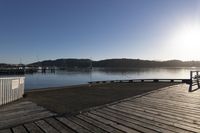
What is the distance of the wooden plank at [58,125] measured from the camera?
497cm

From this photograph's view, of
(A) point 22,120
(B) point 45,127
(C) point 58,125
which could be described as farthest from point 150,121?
(A) point 22,120

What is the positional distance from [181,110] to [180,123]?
1.80 metres

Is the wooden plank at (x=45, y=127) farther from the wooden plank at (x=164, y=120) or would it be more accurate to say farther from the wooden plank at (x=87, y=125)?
the wooden plank at (x=164, y=120)

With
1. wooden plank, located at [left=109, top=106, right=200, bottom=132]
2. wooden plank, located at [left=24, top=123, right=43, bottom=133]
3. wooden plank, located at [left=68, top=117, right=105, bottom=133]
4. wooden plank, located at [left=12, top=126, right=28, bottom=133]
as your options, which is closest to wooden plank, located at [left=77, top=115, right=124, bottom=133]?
wooden plank, located at [left=68, top=117, right=105, bottom=133]

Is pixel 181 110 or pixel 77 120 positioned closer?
pixel 77 120

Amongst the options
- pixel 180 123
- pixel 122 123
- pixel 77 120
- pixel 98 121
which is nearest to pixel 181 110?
pixel 180 123

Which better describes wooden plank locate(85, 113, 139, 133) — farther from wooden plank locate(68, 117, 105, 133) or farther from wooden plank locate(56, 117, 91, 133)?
wooden plank locate(56, 117, 91, 133)

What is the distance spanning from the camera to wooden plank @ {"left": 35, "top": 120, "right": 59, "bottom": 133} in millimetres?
4904

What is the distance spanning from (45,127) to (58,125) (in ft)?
1.13

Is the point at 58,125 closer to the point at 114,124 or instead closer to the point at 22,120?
the point at 22,120

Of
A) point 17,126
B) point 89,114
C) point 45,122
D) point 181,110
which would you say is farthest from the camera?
point 181,110

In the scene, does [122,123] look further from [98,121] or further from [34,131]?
[34,131]

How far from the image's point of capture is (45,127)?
5184mm

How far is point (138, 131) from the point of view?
16.1 ft
